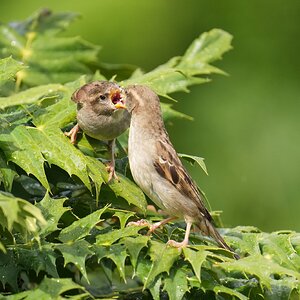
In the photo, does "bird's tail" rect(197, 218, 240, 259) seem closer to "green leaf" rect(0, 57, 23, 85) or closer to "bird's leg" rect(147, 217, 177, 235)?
"bird's leg" rect(147, 217, 177, 235)

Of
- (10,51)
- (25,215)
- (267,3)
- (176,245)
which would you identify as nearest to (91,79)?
(10,51)

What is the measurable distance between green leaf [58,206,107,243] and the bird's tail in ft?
1.80

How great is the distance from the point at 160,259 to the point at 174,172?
0.78m

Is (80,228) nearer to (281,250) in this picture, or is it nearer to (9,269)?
(9,269)

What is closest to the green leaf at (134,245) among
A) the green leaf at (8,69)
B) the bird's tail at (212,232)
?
the bird's tail at (212,232)

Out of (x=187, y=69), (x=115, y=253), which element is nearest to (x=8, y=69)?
(x=115, y=253)

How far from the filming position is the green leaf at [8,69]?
133 inches

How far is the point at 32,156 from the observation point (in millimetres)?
3367

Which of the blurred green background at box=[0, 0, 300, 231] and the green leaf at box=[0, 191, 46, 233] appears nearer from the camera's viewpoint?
the green leaf at box=[0, 191, 46, 233]

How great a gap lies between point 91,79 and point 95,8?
2.73 m


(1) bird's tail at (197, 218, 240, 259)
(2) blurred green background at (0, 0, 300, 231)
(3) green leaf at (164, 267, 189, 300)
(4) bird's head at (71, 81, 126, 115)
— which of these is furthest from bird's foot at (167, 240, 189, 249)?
(2) blurred green background at (0, 0, 300, 231)

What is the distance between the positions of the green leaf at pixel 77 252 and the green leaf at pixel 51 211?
2.5 inches

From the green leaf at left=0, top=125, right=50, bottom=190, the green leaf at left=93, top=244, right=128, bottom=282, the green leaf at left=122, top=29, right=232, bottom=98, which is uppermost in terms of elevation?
the green leaf at left=122, top=29, right=232, bottom=98

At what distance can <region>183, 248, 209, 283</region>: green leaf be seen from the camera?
3055mm
